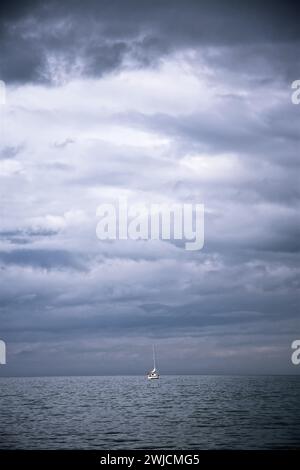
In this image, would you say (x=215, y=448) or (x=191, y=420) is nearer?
(x=215, y=448)

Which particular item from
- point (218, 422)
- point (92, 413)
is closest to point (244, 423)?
point (218, 422)

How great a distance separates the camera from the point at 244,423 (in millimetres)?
72375

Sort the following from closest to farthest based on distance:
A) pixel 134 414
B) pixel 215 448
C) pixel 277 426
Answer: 1. pixel 215 448
2. pixel 277 426
3. pixel 134 414

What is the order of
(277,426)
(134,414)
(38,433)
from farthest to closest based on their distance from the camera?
1. (134,414)
2. (277,426)
3. (38,433)

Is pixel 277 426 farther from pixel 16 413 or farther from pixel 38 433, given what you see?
pixel 16 413

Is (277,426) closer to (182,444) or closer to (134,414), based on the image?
(182,444)
